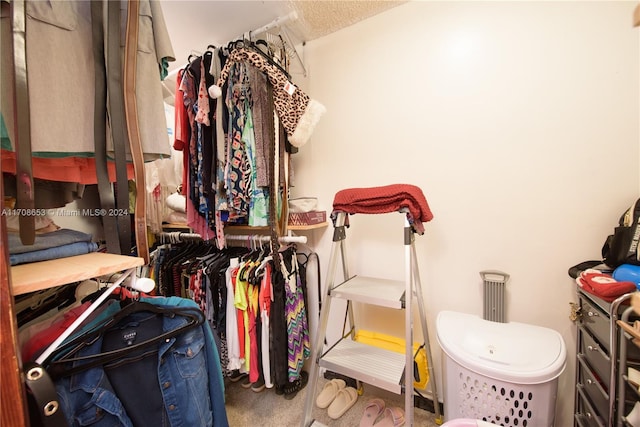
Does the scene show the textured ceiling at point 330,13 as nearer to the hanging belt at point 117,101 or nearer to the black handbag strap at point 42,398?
the hanging belt at point 117,101

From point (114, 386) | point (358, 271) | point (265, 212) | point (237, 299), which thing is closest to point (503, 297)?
point (358, 271)

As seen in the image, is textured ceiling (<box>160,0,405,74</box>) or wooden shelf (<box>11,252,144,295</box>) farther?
textured ceiling (<box>160,0,405,74</box>)

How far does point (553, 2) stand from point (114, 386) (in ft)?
6.80

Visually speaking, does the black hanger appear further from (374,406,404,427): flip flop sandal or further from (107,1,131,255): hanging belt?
(374,406,404,427): flip flop sandal

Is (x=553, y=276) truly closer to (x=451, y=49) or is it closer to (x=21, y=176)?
(x=451, y=49)

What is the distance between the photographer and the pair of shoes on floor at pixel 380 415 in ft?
4.25

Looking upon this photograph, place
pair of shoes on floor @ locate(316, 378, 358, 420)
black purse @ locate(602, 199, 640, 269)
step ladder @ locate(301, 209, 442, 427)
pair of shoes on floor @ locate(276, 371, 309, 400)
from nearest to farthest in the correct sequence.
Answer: black purse @ locate(602, 199, 640, 269), step ladder @ locate(301, 209, 442, 427), pair of shoes on floor @ locate(316, 378, 358, 420), pair of shoes on floor @ locate(276, 371, 309, 400)

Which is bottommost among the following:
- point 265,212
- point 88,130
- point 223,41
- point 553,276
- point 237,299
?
point 237,299

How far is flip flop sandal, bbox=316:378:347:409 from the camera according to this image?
4.76 feet

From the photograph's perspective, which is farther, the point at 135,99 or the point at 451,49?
the point at 451,49

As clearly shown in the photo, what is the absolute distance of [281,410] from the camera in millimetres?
1449

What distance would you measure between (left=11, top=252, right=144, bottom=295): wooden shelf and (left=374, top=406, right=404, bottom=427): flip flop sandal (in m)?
1.42

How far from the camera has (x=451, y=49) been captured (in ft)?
4.19

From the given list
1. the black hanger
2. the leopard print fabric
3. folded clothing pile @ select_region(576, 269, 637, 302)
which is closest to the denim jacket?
the black hanger
